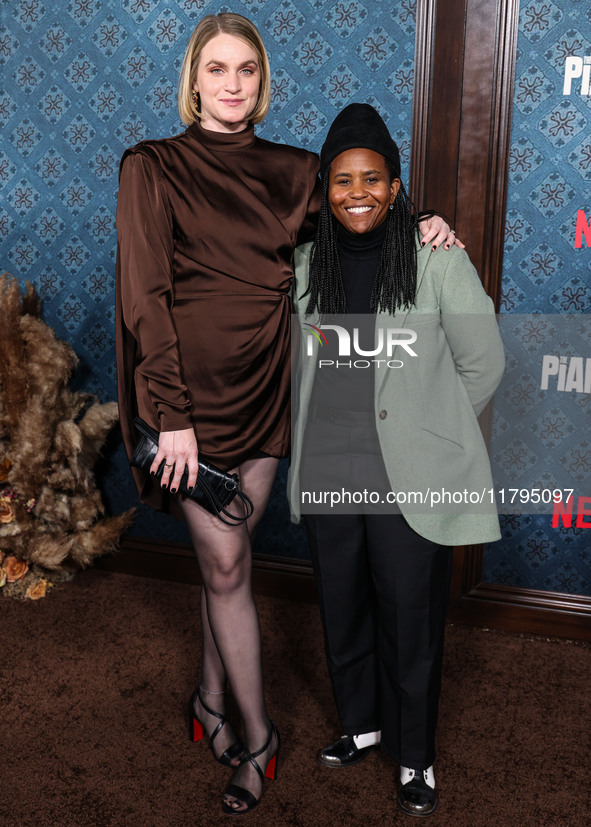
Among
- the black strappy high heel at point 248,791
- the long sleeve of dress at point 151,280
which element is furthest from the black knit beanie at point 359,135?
the black strappy high heel at point 248,791

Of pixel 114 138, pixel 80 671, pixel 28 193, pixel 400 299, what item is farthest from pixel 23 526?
pixel 400 299

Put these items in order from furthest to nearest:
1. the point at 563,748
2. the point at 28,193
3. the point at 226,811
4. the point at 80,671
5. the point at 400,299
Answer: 1. the point at 28,193
2. the point at 80,671
3. the point at 563,748
4. the point at 226,811
5. the point at 400,299

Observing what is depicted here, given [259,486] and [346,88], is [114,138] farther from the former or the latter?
[259,486]

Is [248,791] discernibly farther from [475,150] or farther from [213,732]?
[475,150]

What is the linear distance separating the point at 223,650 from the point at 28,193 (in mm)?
2121

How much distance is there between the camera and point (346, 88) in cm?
239

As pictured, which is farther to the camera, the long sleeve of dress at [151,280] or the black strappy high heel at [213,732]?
the black strappy high heel at [213,732]


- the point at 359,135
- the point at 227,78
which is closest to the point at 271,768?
the point at 359,135

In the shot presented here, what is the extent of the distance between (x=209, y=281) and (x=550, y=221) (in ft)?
4.32

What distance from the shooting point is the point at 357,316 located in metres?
1.54

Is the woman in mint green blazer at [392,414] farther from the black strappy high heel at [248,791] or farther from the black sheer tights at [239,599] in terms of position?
the black strappy high heel at [248,791]

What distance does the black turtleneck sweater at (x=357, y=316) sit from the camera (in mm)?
1521

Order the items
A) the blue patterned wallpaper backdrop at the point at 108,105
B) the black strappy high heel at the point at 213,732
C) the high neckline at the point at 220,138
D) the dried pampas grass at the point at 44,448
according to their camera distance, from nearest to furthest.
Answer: the high neckline at the point at 220,138 < the black strappy high heel at the point at 213,732 < the blue patterned wallpaper backdrop at the point at 108,105 < the dried pampas grass at the point at 44,448

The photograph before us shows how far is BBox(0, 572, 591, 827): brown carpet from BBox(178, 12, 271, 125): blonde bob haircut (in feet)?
5.03
